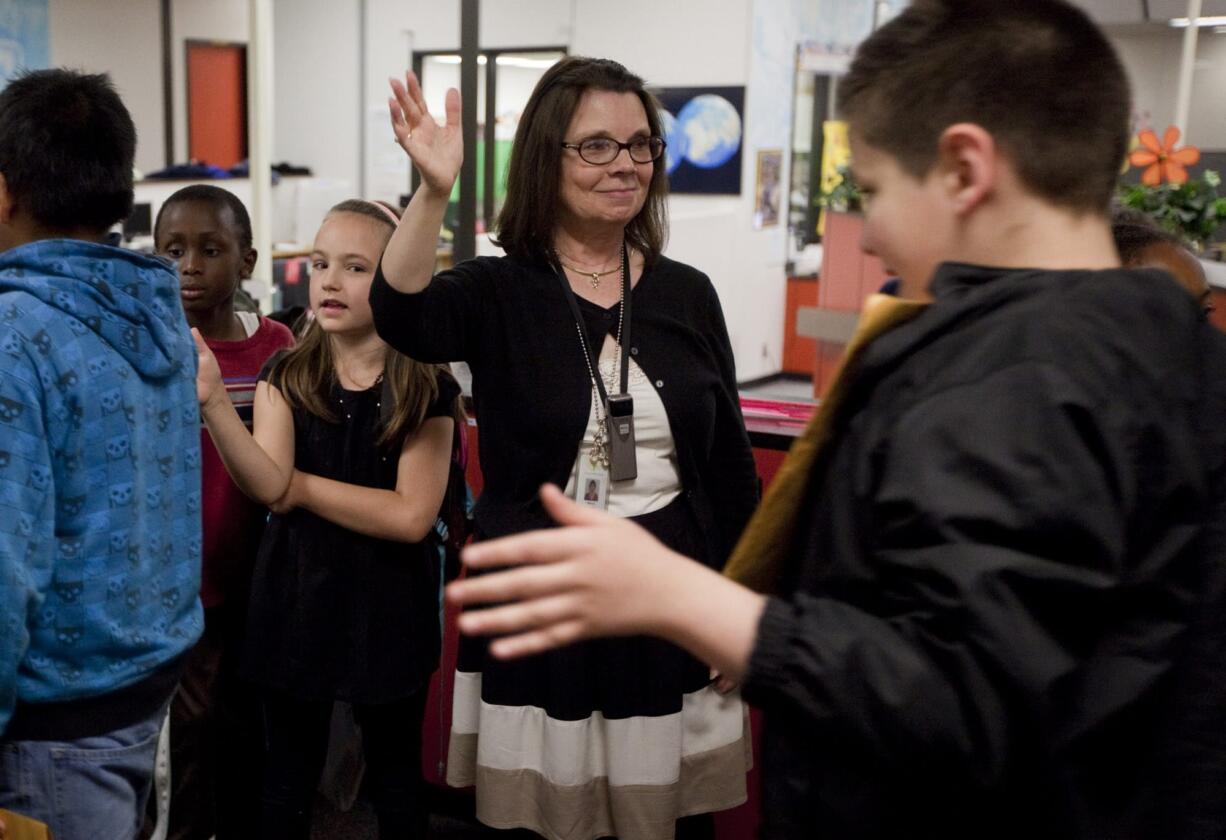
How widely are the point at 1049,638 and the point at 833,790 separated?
8.7 inches

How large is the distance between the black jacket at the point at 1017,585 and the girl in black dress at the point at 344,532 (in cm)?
124

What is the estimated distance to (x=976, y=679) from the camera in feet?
2.42

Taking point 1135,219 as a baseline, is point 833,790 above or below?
below

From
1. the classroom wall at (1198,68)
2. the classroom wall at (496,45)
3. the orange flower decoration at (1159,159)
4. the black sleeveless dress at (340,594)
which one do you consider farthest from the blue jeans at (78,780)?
the classroom wall at (1198,68)

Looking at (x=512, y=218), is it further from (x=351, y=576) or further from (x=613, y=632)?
(x=613, y=632)

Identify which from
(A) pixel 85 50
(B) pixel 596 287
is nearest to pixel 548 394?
(B) pixel 596 287

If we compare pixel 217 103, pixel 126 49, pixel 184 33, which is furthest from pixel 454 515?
pixel 217 103

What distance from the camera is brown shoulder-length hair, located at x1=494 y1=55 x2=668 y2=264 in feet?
6.32

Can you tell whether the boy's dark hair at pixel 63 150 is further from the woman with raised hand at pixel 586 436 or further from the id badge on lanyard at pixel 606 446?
the id badge on lanyard at pixel 606 446

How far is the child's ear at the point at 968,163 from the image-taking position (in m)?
0.87

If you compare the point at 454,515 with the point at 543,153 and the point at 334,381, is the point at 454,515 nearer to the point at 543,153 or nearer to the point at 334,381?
the point at 334,381

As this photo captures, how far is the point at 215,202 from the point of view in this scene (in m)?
2.45

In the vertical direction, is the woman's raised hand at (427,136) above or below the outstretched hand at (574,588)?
above

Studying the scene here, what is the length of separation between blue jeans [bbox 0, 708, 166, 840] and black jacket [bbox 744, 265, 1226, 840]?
3.30 feet
